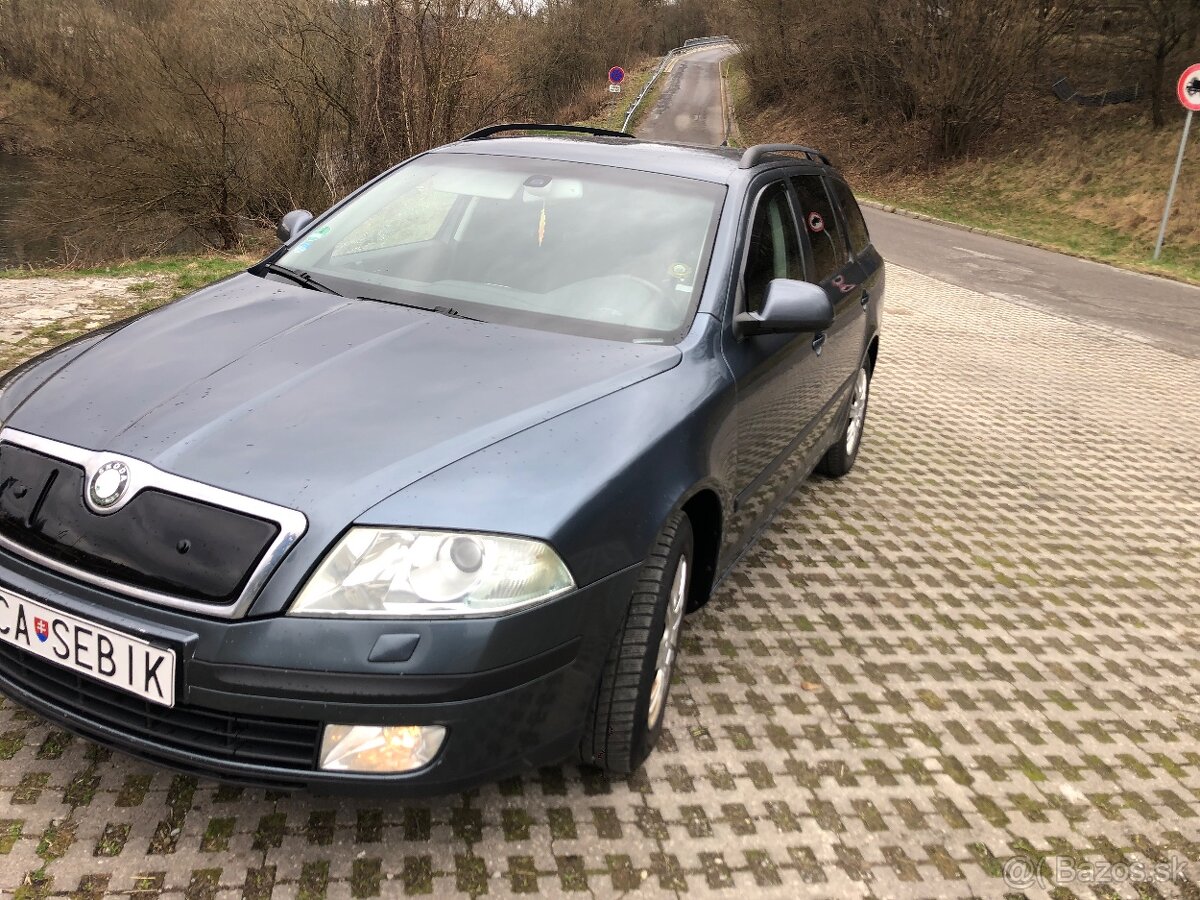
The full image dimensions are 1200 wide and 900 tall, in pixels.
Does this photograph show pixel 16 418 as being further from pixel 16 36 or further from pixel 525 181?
pixel 16 36

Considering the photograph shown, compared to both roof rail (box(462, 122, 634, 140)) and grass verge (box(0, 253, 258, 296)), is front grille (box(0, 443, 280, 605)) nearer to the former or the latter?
roof rail (box(462, 122, 634, 140))

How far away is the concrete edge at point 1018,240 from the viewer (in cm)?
1628

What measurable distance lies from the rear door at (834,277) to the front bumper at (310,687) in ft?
8.04

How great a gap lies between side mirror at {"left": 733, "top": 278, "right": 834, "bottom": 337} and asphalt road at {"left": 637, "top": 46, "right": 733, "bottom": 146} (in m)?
26.1

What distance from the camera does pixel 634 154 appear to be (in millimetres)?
3695

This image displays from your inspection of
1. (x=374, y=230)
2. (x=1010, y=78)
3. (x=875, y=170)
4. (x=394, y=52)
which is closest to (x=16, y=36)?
(x=394, y=52)

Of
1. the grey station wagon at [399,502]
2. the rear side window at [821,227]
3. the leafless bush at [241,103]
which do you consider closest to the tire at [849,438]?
the rear side window at [821,227]

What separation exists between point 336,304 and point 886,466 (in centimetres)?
376

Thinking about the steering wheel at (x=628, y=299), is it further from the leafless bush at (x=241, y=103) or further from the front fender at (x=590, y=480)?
the leafless bush at (x=241, y=103)

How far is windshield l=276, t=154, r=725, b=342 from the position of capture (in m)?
3.05

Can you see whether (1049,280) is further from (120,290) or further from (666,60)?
(666,60)

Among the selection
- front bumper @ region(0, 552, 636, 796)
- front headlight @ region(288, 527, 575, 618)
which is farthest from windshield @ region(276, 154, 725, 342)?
front bumper @ region(0, 552, 636, 796)

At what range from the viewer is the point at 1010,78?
89.7ft

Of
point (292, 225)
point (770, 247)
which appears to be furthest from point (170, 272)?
point (770, 247)
